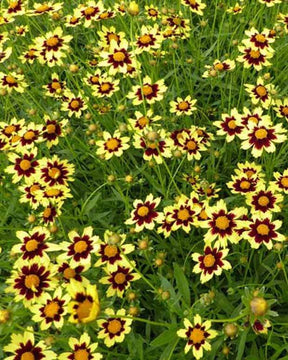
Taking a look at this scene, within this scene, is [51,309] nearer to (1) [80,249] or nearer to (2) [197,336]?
(1) [80,249]

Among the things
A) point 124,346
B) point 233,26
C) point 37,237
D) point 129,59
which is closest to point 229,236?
point 124,346

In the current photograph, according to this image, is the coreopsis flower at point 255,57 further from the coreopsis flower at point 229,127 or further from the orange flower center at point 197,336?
the orange flower center at point 197,336

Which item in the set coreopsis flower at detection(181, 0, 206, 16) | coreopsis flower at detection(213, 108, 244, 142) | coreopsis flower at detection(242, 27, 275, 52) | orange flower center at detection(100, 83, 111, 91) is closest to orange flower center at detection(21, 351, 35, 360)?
coreopsis flower at detection(213, 108, 244, 142)

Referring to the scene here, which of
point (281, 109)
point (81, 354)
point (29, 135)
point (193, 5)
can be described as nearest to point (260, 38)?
point (281, 109)

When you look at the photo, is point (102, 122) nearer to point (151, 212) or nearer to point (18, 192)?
point (18, 192)

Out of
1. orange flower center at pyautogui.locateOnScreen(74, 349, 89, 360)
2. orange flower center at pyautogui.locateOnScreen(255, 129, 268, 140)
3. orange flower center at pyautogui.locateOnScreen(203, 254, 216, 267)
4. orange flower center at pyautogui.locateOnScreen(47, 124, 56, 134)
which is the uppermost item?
orange flower center at pyautogui.locateOnScreen(47, 124, 56, 134)

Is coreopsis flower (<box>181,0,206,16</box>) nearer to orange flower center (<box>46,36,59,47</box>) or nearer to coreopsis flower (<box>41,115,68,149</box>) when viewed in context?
orange flower center (<box>46,36,59,47</box>)
